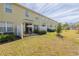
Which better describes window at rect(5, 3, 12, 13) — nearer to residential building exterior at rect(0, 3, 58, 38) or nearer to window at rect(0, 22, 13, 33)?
residential building exterior at rect(0, 3, 58, 38)

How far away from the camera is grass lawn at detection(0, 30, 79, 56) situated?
7038mm

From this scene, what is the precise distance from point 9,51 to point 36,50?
1213 millimetres

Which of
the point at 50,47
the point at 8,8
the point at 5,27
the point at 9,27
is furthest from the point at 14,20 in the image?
the point at 50,47

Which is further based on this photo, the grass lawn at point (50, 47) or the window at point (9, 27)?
the window at point (9, 27)

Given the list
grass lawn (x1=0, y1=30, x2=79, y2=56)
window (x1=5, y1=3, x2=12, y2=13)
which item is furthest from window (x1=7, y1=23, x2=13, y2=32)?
grass lawn (x1=0, y1=30, x2=79, y2=56)

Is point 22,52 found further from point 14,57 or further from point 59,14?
point 59,14

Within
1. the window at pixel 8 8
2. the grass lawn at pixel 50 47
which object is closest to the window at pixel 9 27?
the window at pixel 8 8

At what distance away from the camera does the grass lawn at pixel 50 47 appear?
704 cm

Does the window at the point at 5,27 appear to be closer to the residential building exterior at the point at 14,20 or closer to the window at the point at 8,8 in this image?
the residential building exterior at the point at 14,20

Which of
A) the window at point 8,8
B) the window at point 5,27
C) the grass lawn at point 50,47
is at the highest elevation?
the window at point 8,8

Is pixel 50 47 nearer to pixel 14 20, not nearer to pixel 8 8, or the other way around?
pixel 8 8

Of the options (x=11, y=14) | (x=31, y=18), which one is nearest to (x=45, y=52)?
(x=11, y=14)

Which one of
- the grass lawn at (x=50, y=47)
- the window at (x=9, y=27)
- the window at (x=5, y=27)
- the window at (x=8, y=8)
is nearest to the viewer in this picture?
the grass lawn at (x=50, y=47)

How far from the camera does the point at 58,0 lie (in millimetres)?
6711
